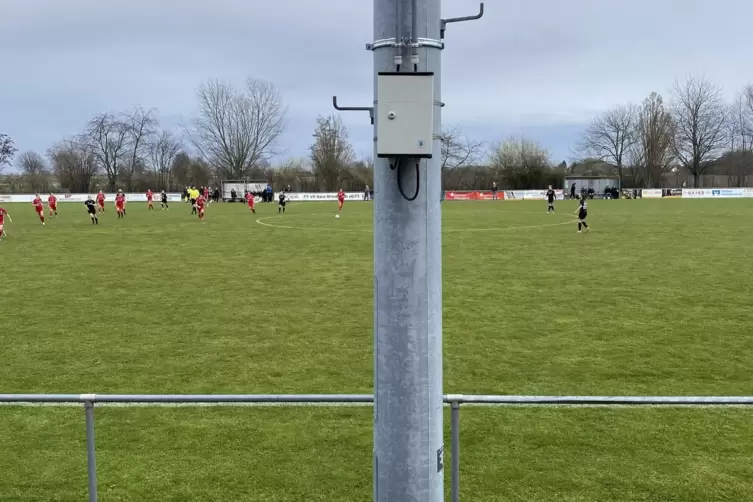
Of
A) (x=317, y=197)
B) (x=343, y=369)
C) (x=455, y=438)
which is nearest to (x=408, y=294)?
(x=455, y=438)

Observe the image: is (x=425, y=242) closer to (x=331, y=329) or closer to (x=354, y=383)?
(x=354, y=383)

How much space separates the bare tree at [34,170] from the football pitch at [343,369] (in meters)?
84.2

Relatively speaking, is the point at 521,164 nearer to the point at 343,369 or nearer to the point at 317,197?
the point at 317,197

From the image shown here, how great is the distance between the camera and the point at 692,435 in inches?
251

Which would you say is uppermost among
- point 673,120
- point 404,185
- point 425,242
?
point 673,120

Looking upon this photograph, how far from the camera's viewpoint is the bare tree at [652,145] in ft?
300

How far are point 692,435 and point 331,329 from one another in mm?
6040

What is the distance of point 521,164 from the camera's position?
3580 inches

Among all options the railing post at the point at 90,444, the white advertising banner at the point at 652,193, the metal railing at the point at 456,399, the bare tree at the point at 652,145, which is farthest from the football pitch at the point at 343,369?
the bare tree at the point at 652,145

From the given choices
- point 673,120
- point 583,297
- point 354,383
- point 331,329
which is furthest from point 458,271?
point 673,120

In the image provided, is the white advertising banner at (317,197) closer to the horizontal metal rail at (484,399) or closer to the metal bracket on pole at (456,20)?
the horizontal metal rail at (484,399)

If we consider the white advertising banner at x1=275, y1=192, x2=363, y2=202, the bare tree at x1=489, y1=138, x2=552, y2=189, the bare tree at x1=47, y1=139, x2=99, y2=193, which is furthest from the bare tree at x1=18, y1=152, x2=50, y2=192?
the bare tree at x1=489, y1=138, x2=552, y2=189

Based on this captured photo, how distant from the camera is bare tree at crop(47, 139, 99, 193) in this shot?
9556 cm

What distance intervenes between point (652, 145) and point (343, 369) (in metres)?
93.9
